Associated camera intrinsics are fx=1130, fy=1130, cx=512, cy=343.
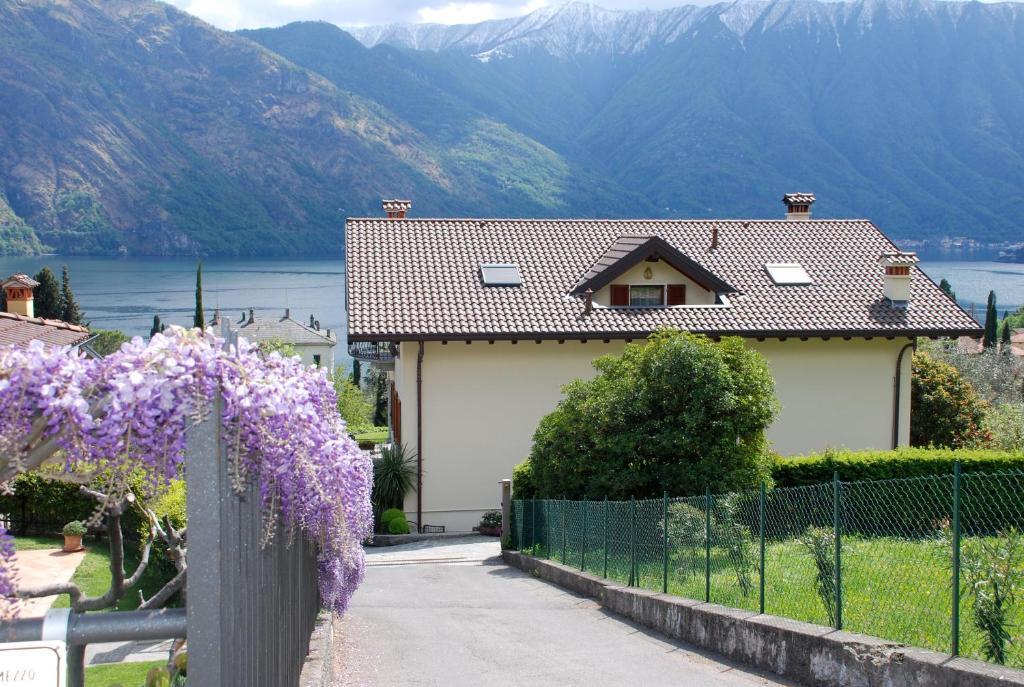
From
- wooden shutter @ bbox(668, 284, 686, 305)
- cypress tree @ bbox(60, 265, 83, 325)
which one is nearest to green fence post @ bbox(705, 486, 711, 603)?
wooden shutter @ bbox(668, 284, 686, 305)

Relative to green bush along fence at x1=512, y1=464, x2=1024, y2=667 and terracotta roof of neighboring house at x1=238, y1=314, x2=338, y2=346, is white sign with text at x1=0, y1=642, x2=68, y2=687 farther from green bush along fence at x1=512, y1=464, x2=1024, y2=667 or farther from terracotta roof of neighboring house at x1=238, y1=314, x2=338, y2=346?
terracotta roof of neighboring house at x1=238, y1=314, x2=338, y2=346

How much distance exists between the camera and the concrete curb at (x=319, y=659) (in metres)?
7.35

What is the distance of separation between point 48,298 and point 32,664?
187ft

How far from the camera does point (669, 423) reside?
1944 centimetres

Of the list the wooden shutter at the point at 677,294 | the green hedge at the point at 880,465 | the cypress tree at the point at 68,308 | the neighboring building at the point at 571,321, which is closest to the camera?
the green hedge at the point at 880,465

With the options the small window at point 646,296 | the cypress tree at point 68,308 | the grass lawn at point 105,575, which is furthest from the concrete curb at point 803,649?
the cypress tree at point 68,308

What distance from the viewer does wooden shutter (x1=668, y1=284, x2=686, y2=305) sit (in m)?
29.1

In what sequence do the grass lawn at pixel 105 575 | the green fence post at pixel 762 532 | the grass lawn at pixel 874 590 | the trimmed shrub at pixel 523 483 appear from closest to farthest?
the grass lawn at pixel 874 590
the green fence post at pixel 762 532
the grass lawn at pixel 105 575
the trimmed shrub at pixel 523 483

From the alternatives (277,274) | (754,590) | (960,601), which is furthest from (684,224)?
(277,274)

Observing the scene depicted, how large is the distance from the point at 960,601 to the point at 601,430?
12301 mm

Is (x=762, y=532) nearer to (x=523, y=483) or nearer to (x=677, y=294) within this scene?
(x=523, y=483)

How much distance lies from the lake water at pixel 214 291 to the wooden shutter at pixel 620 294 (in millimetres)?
99934

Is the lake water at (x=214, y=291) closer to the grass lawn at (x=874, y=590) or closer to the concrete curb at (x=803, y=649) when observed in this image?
the concrete curb at (x=803, y=649)

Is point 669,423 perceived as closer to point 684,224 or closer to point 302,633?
point 302,633
